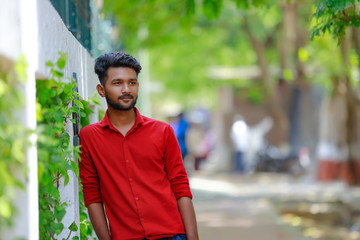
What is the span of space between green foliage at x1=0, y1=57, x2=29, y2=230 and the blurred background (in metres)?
0.01

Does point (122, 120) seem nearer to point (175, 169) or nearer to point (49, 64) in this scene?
point (175, 169)

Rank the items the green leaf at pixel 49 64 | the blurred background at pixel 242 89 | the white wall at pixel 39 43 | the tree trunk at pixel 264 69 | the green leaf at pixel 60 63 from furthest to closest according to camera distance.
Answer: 1. the tree trunk at pixel 264 69
2. the green leaf at pixel 60 63
3. the green leaf at pixel 49 64
4. the blurred background at pixel 242 89
5. the white wall at pixel 39 43

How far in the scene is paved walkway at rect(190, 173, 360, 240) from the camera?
1055 centimetres

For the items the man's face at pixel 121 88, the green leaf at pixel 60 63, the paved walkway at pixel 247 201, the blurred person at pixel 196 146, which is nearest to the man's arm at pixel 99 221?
the man's face at pixel 121 88

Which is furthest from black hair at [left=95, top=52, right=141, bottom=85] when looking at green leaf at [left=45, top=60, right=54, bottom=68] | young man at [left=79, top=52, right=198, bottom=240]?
green leaf at [left=45, top=60, right=54, bottom=68]

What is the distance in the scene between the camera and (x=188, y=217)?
3.87 meters

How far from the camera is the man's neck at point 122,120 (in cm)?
394

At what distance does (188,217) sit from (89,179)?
64 cm

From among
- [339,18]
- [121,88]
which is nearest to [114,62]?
[121,88]

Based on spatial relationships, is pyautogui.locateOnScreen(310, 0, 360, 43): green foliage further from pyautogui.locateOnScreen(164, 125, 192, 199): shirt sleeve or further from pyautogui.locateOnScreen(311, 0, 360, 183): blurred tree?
pyautogui.locateOnScreen(164, 125, 192, 199): shirt sleeve

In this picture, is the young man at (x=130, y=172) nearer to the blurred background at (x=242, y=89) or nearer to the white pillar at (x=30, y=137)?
the blurred background at (x=242, y=89)

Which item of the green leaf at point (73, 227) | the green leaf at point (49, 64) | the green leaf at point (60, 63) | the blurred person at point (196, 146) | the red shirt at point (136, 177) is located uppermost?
the blurred person at point (196, 146)

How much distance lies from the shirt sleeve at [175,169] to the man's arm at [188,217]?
4cm

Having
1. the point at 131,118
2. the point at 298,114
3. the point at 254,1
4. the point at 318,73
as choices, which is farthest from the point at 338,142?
the point at 131,118
